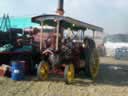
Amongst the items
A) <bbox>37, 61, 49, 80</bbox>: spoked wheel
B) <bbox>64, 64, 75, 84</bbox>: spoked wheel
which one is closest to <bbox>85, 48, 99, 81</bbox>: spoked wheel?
<bbox>64, 64, 75, 84</bbox>: spoked wheel

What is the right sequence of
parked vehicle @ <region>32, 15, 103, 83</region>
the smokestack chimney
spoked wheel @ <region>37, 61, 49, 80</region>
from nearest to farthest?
spoked wheel @ <region>37, 61, 49, 80</region> → parked vehicle @ <region>32, 15, 103, 83</region> → the smokestack chimney

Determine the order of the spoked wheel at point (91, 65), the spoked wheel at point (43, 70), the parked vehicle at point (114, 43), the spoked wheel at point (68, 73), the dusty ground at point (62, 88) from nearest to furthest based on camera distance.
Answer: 1. the dusty ground at point (62, 88)
2. the spoked wheel at point (68, 73)
3. the spoked wheel at point (43, 70)
4. the spoked wheel at point (91, 65)
5. the parked vehicle at point (114, 43)

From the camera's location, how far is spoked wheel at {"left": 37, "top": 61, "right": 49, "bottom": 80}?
42.7ft

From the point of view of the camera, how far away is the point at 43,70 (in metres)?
13.2

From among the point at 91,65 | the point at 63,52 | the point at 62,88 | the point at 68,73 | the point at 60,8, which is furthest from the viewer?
the point at 60,8

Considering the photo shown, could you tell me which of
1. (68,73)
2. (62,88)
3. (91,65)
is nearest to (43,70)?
(68,73)

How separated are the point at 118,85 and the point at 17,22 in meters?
14.1

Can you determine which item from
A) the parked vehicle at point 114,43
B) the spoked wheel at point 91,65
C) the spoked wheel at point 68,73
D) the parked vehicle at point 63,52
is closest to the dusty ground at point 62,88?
the spoked wheel at point 68,73

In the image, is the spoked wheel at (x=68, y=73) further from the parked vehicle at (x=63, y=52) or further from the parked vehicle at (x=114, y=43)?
the parked vehicle at (x=114, y=43)

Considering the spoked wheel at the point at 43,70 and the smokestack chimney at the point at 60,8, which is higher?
the smokestack chimney at the point at 60,8

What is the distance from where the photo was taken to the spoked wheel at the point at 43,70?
42.7 ft

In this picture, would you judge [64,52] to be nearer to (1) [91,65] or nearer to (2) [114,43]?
(1) [91,65]

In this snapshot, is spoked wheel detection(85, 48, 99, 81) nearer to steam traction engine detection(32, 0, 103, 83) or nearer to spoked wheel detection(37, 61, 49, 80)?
steam traction engine detection(32, 0, 103, 83)

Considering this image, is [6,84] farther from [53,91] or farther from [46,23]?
[46,23]
